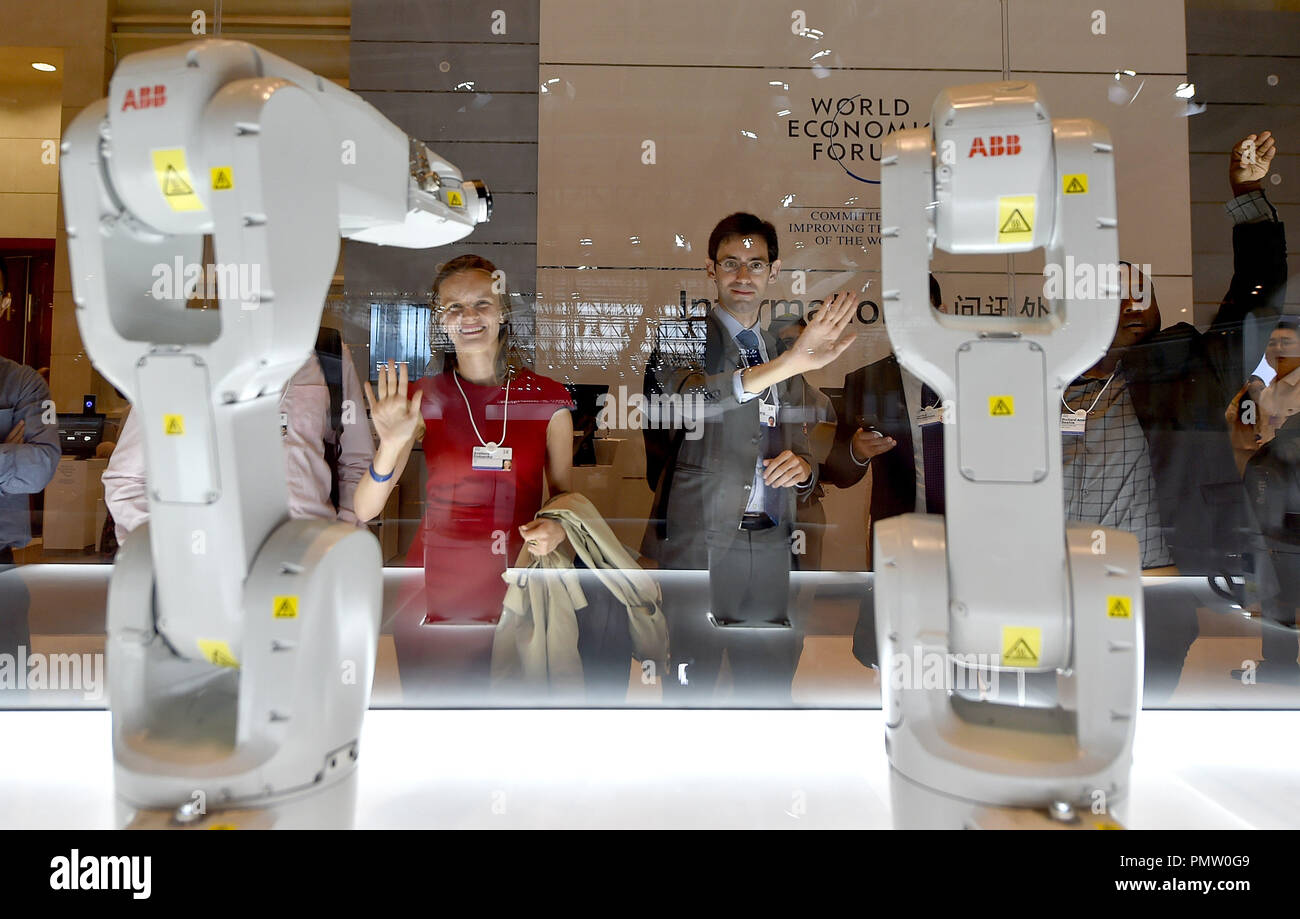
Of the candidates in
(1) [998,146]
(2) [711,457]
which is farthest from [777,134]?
(1) [998,146]

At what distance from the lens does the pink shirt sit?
1.76 metres

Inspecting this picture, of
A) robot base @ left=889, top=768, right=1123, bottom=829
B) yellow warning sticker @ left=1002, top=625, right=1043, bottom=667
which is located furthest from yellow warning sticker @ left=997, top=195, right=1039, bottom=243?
robot base @ left=889, top=768, right=1123, bottom=829

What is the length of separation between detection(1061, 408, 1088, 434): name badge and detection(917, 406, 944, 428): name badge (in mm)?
476

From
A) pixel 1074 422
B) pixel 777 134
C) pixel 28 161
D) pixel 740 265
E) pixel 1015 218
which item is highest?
pixel 777 134

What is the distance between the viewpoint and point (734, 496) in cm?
256

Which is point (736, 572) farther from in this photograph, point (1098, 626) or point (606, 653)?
point (1098, 626)

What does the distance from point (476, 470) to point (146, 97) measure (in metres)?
1.45

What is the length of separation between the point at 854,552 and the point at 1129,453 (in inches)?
40.8

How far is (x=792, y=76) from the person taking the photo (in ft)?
10.6

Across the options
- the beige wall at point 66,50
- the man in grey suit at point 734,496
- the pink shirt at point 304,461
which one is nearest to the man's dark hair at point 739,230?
the man in grey suit at point 734,496

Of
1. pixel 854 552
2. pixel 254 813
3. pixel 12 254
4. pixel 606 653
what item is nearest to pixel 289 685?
pixel 254 813

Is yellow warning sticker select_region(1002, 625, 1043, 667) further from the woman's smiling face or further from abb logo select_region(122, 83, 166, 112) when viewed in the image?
the woman's smiling face

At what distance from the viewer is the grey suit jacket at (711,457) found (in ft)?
8.24

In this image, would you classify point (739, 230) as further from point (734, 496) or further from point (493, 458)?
point (493, 458)
